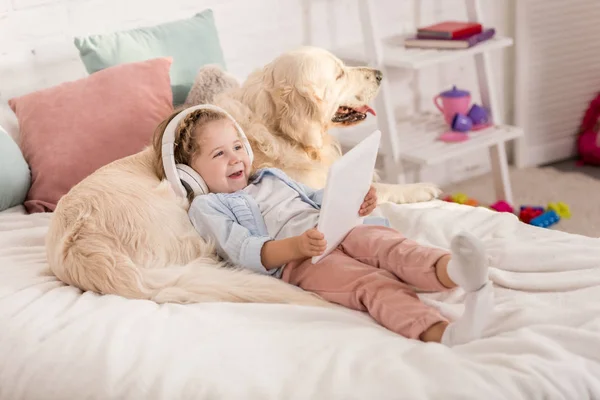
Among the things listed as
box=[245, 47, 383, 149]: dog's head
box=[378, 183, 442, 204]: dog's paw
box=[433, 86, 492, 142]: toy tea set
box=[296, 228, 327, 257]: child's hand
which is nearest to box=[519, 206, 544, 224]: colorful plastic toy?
box=[433, 86, 492, 142]: toy tea set

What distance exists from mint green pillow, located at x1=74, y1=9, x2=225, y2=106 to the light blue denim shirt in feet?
2.54

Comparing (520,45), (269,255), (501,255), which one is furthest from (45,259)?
(520,45)

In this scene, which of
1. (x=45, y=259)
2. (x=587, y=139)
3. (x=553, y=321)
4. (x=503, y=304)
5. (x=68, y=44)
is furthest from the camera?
(x=587, y=139)

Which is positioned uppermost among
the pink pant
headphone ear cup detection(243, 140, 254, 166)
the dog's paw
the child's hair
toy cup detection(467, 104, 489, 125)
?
the child's hair

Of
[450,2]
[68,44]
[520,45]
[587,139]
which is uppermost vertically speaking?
[68,44]

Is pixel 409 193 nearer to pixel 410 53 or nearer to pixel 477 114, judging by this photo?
pixel 410 53

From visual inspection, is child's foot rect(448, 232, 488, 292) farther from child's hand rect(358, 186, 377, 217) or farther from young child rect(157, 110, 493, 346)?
child's hand rect(358, 186, 377, 217)

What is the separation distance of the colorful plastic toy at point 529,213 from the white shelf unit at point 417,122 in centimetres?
23

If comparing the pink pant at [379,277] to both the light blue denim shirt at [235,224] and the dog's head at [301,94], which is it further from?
the dog's head at [301,94]

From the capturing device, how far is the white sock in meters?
1.27

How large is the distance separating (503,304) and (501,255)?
0.22 metres

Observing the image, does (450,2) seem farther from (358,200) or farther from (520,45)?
(358,200)

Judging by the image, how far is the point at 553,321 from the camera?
4.54 feet

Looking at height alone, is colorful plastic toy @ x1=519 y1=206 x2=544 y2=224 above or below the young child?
below
